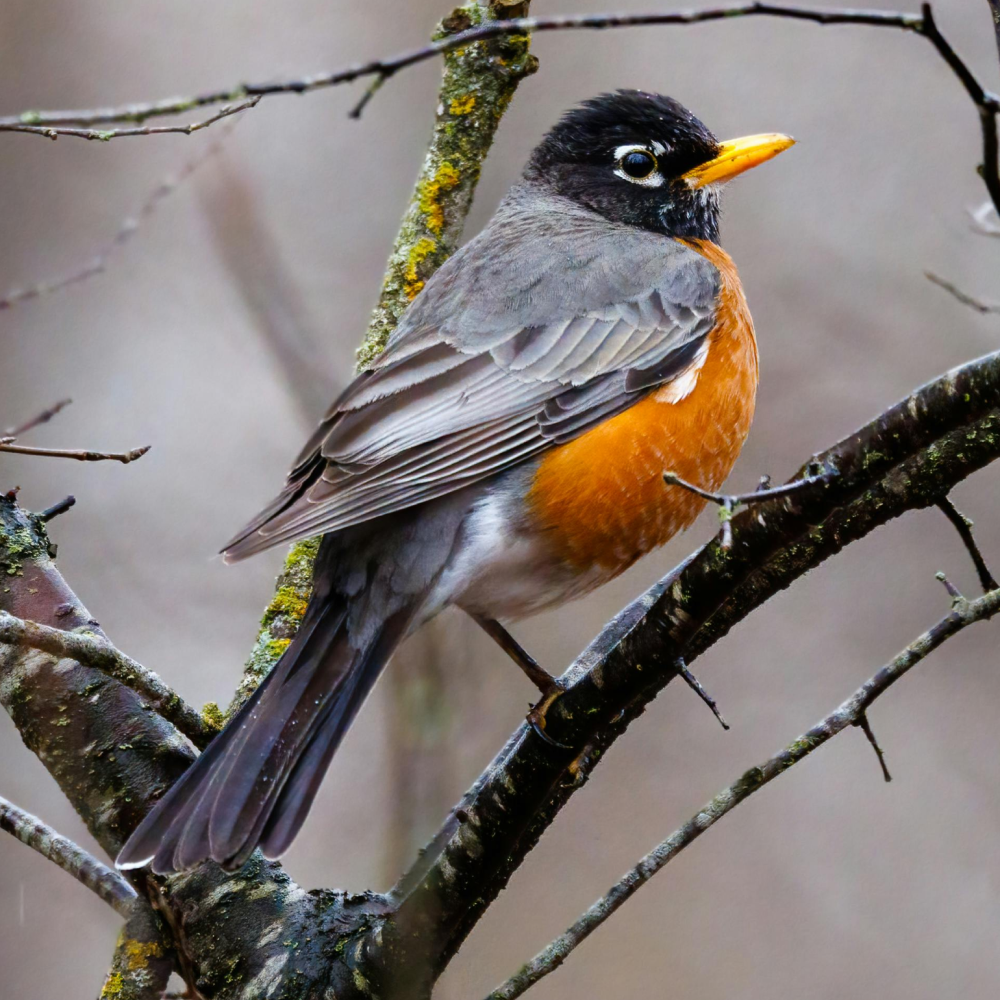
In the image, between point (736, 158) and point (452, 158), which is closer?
point (452, 158)

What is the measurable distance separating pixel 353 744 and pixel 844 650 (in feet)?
5.90

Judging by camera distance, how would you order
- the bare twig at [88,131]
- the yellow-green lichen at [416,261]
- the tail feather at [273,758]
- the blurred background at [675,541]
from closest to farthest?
the bare twig at [88,131] → the tail feather at [273,758] → the yellow-green lichen at [416,261] → the blurred background at [675,541]

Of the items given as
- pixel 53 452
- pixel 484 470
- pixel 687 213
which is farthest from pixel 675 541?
pixel 53 452

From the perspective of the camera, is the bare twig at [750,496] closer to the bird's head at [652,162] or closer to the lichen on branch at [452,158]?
the lichen on branch at [452,158]

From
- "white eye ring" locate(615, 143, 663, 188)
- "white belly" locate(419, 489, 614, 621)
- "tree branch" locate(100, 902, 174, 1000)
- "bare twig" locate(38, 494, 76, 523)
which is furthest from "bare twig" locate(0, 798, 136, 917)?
"white eye ring" locate(615, 143, 663, 188)

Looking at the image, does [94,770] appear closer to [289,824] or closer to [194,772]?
[194,772]

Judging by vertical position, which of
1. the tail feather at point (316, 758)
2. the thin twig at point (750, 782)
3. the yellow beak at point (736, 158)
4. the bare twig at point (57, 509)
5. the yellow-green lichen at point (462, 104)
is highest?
the yellow-green lichen at point (462, 104)

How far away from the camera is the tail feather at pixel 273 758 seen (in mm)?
2137

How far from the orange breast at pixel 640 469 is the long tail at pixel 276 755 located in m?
0.46

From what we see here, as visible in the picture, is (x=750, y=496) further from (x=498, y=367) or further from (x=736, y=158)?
(x=736, y=158)

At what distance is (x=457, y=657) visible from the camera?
275 cm

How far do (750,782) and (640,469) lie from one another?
0.95 metres

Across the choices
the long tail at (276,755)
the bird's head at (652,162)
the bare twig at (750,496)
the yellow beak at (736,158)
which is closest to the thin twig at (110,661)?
the long tail at (276,755)

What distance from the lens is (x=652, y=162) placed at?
3.83 meters
